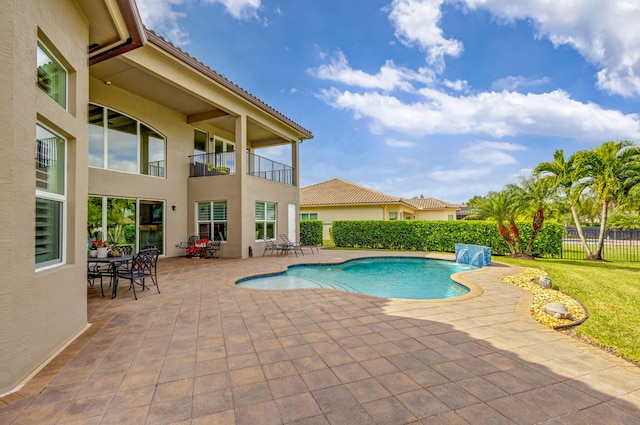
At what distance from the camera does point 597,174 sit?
515 inches

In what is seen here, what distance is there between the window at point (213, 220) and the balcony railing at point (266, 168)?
88.1 inches

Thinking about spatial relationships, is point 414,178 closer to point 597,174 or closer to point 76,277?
point 597,174

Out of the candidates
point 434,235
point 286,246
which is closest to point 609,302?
point 434,235

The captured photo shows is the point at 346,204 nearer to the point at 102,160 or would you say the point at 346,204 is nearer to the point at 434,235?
the point at 434,235

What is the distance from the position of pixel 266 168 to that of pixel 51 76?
11.5 meters

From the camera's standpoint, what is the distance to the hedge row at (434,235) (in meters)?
14.5

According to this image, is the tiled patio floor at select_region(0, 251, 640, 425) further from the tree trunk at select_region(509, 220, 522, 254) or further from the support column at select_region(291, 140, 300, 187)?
the support column at select_region(291, 140, 300, 187)

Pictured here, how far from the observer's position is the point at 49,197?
3633 millimetres

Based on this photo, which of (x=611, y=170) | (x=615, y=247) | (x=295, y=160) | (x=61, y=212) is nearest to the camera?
(x=61, y=212)

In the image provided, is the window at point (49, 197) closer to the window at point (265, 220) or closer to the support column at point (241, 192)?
the support column at point (241, 192)

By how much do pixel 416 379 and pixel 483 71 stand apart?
19.5m

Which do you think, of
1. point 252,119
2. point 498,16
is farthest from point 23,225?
point 498,16

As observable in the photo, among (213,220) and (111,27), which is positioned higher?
(111,27)

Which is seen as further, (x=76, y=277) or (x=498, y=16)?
(x=498, y=16)
